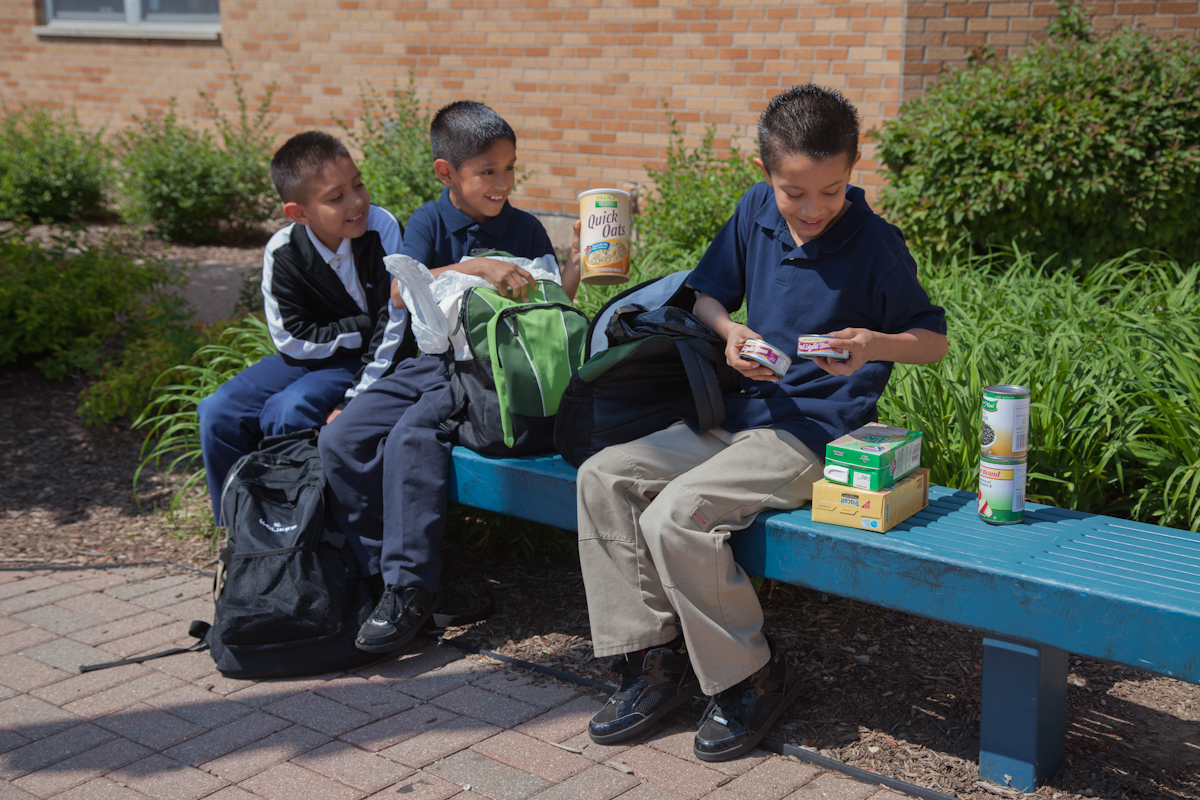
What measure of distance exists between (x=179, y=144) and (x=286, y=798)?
7.72 meters

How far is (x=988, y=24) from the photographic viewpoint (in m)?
6.49

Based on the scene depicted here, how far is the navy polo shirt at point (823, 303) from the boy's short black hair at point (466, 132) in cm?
98

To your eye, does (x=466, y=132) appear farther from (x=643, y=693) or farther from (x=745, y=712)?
(x=745, y=712)

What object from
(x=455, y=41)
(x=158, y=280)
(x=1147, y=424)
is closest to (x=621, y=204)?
(x=1147, y=424)

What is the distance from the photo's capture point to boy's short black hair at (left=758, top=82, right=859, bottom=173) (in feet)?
8.44

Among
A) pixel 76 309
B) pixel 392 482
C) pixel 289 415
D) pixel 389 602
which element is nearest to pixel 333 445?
pixel 392 482

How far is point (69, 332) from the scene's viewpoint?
6047mm

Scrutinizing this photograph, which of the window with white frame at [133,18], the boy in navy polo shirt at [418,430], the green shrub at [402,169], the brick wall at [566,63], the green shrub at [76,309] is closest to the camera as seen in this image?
the boy in navy polo shirt at [418,430]

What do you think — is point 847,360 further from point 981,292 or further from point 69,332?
point 69,332

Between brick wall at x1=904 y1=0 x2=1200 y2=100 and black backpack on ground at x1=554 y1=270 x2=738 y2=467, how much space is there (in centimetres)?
450

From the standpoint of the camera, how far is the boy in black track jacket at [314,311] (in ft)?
11.9

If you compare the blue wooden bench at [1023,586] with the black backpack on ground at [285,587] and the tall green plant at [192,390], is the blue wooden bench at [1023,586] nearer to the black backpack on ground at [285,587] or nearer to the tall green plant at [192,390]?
the black backpack on ground at [285,587]

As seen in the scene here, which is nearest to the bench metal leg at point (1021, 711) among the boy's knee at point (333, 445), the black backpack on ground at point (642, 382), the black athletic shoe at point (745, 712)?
the black athletic shoe at point (745, 712)

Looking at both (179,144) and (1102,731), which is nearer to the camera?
(1102,731)
